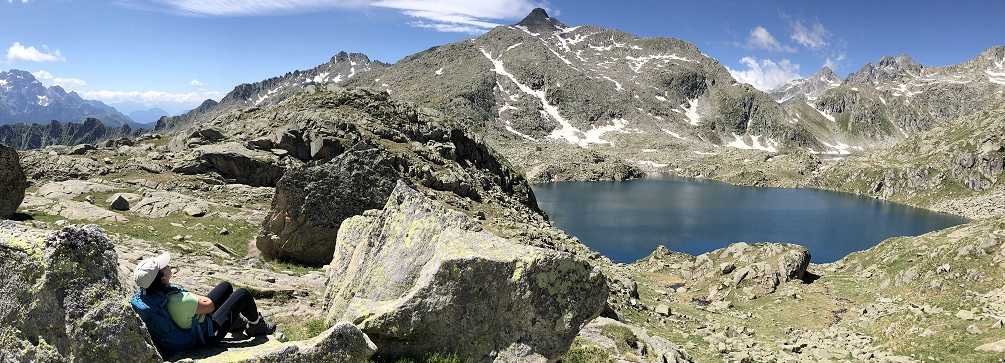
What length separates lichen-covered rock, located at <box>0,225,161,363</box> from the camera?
5766 mm

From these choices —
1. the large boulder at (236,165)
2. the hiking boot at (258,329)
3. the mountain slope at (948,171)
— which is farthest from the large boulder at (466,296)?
the mountain slope at (948,171)

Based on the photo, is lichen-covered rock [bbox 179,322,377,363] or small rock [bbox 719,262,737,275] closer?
lichen-covered rock [bbox 179,322,377,363]

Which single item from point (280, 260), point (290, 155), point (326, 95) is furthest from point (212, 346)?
point (326, 95)

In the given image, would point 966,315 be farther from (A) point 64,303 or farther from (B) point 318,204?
(A) point 64,303

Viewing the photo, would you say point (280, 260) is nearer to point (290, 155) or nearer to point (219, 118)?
point (290, 155)

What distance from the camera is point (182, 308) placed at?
7.53 meters

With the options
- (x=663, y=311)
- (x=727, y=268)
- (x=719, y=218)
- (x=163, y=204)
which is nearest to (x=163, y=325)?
(x=163, y=204)

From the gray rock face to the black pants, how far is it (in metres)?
20.8

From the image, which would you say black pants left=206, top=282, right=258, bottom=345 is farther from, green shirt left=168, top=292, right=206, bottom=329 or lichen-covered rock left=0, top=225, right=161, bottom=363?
lichen-covered rock left=0, top=225, right=161, bottom=363

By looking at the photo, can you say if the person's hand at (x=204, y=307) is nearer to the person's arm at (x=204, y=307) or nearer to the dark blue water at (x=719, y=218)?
the person's arm at (x=204, y=307)

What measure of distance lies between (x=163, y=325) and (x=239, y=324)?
1.80 metres

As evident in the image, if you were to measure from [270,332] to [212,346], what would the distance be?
163cm

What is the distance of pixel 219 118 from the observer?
5588 centimetres

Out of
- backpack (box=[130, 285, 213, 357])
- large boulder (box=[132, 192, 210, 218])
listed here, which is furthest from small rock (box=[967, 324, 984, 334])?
large boulder (box=[132, 192, 210, 218])
